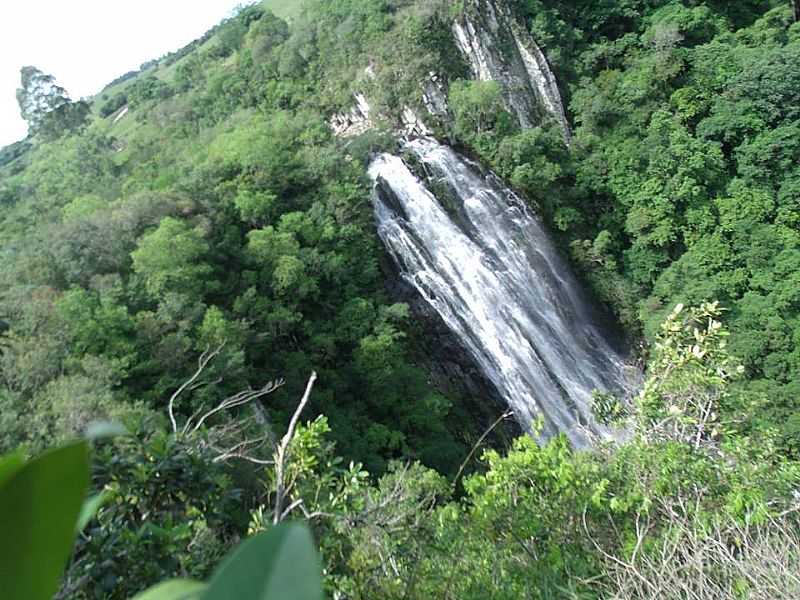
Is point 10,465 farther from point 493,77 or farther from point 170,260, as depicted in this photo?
point 493,77

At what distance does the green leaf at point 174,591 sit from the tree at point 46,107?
78.6ft

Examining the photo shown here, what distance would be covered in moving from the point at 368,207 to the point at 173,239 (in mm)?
4678

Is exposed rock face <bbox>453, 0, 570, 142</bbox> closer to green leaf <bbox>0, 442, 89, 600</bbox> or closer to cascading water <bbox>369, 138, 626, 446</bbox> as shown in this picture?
cascading water <bbox>369, 138, 626, 446</bbox>

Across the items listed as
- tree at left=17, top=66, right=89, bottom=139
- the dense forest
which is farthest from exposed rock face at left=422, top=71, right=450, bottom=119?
tree at left=17, top=66, right=89, bottom=139

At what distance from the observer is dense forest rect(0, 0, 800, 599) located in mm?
2820

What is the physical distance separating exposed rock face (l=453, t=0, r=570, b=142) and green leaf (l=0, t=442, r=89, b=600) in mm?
18150

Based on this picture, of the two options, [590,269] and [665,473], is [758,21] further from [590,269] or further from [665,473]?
[665,473]

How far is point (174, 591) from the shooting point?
2.27 ft

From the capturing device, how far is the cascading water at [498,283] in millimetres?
13156

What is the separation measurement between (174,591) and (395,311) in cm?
1197

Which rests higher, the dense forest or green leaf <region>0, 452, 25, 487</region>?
green leaf <region>0, 452, 25, 487</region>

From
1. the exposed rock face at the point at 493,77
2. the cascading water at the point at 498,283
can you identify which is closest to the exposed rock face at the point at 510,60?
the exposed rock face at the point at 493,77

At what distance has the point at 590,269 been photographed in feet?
53.3

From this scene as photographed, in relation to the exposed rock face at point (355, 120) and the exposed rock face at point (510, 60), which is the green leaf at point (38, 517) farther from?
the exposed rock face at point (510, 60)
